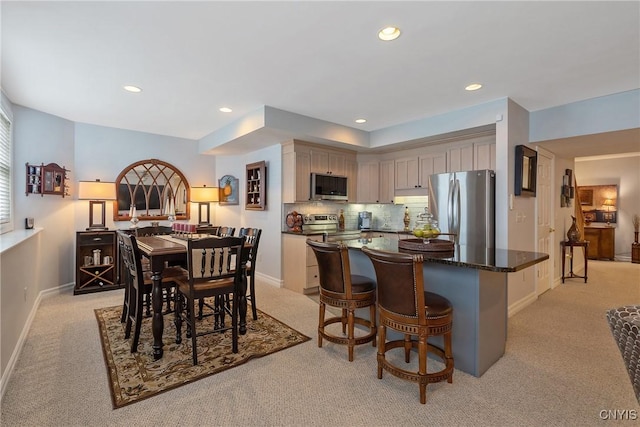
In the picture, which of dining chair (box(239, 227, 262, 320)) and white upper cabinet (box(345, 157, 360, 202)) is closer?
dining chair (box(239, 227, 262, 320))

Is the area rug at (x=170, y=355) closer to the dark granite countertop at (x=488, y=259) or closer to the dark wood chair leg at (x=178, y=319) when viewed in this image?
the dark wood chair leg at (x=178, y=319)

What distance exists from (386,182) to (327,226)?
1.32 meters

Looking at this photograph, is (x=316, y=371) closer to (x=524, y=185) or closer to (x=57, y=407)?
(x=57, y=407)

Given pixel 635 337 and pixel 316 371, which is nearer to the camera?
pixel 635 337

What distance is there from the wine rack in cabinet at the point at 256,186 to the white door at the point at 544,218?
406 centimetres

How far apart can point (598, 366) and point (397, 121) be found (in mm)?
3559

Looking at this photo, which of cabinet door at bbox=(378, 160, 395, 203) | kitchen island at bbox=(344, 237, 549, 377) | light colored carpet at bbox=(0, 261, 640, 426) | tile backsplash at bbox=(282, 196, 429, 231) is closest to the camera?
light colored carpet at bbox=(0, 261, 640, 426)

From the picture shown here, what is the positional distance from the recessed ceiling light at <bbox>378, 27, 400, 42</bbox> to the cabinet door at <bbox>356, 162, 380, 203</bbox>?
3.38m

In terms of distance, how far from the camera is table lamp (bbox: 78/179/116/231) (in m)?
4.61

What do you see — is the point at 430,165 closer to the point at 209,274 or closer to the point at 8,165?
the point at 209,274

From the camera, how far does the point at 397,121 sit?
4695mm

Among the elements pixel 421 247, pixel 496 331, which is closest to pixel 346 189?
pixel 421 247

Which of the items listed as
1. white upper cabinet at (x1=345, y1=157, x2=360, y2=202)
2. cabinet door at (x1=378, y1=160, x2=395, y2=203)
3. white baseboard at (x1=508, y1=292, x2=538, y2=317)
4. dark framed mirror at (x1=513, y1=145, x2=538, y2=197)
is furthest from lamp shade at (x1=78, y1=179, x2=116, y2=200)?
white baseboard at (x1=508, y1=292, x2=538, y2=317)

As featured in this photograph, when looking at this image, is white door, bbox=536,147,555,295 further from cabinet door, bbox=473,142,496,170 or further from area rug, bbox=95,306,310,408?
area rug, bbox=95,306,310,408
